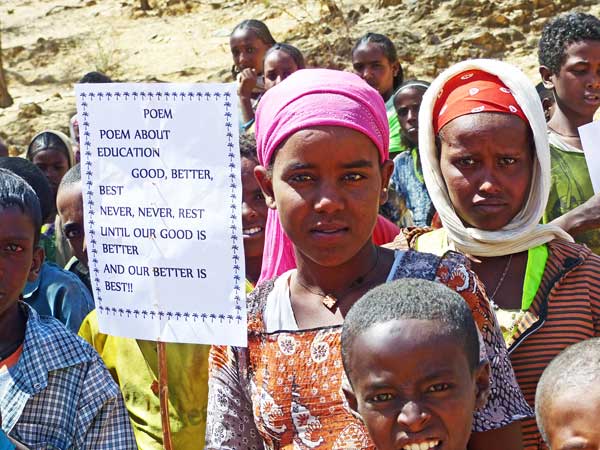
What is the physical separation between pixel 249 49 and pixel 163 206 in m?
5.77

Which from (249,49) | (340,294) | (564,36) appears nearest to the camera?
(340,294)

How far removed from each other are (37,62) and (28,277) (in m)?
14.6

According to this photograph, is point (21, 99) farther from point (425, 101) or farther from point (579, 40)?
point (425, 101)

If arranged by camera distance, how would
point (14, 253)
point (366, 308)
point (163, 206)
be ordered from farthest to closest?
point (14, 253)
point (163, 206)
point (366, 308)

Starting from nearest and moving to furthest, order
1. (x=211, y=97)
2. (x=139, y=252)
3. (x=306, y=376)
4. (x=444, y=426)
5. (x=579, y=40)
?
(x=444, y=426)
(x=306, y=376)
(x=211, y=97)
(x=139, y=252)
(x=579, y=40)

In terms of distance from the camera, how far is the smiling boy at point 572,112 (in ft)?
13.0

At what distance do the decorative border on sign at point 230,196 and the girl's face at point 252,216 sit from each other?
918mm

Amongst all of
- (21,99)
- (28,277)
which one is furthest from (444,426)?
(21,99)

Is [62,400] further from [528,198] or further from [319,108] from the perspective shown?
[528,198]

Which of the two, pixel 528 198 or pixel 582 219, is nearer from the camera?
pixel 528 198

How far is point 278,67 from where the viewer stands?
764cm

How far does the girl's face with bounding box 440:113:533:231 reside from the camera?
10.1ft

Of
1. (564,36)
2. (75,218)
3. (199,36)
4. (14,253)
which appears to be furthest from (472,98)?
(199,36)

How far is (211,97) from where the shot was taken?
2.96 m
